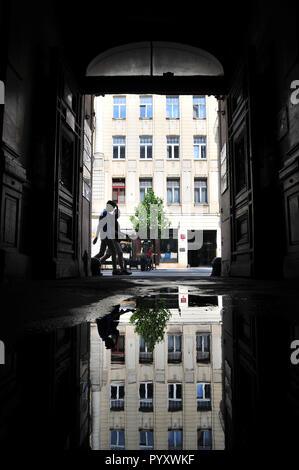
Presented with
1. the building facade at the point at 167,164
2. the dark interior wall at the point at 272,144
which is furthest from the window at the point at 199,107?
the dark interior wall at the point at 272,144

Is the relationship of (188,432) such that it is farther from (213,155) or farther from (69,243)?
(213,155)

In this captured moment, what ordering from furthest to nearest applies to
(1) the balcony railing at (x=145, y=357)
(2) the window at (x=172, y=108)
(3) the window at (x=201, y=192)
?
1. (2) the window at (x=172, y=108)
2. (3) the window at (x=201, y=192)
3. (1) the balcony railing at (x=145, y=357)

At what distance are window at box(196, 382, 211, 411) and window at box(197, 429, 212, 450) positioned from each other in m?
0.05

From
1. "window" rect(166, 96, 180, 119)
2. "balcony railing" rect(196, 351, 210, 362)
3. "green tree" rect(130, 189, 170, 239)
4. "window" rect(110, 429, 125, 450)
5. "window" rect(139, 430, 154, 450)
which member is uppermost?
"window" rect(166, 96, 180, 119)

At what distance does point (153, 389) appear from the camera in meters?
0.57

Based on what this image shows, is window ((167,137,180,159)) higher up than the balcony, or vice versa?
window ((167,137,180,159))

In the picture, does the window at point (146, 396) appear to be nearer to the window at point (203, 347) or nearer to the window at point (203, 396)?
the window at point (203, 396)

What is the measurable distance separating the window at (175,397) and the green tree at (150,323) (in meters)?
0.24

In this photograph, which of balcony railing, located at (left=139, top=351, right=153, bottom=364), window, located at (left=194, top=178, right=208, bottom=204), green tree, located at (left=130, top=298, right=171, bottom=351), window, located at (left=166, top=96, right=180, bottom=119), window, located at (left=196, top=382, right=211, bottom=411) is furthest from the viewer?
window, located at (left=166, top=96, right=180, bottom=119)

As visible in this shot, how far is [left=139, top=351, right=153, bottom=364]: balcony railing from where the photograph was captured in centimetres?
72

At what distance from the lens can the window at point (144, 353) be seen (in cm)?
73

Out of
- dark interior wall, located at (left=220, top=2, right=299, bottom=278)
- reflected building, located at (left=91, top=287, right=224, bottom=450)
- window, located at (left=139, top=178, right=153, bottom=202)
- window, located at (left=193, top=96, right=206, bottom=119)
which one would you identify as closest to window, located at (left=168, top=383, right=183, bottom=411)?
reflected building, located at (left=91, top=287, right=224, bottom=450)

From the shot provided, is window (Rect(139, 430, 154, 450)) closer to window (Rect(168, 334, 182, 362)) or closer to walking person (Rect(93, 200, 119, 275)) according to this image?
window (Rect(168, 334, 182, 362))

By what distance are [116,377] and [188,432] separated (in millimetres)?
234
